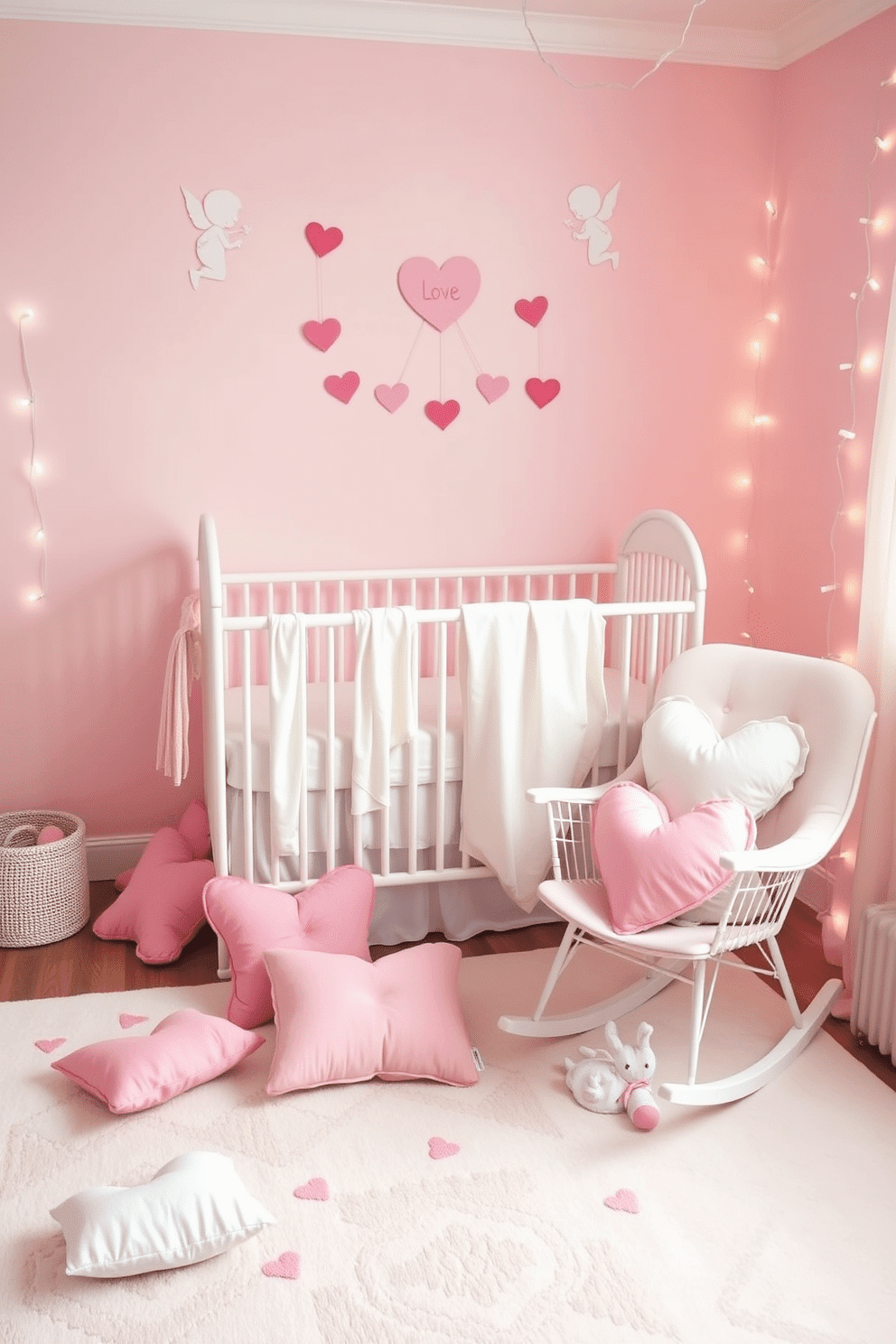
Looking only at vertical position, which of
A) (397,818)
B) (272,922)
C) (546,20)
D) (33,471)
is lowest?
(272,922)

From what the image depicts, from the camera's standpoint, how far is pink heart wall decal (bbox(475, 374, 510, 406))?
308 cm

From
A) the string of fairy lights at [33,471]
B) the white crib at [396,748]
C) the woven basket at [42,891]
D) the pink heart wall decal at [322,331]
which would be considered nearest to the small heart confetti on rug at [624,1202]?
the white crib at [396,748]

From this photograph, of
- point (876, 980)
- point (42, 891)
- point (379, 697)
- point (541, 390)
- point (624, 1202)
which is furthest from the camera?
point (541, 390)

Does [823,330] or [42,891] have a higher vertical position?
[823,330]

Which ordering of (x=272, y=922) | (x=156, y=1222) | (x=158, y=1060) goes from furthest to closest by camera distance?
(x=272, y=922)
(x=158, y=1060)
(x=156, y=1222)

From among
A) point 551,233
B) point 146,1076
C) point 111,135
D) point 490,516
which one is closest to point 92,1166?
point 146,1076

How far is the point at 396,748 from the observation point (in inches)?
101

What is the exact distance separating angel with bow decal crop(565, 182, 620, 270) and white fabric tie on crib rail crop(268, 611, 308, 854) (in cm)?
149

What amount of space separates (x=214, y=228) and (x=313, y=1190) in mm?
2291

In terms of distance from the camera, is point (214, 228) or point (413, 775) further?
point (214, 228)

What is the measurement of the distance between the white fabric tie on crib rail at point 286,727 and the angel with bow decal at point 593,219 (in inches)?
58.5

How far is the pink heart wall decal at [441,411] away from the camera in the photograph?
3066 mm

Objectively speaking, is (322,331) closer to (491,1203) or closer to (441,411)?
(441,411)

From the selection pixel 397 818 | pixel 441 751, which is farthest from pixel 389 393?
pixel 397 818
